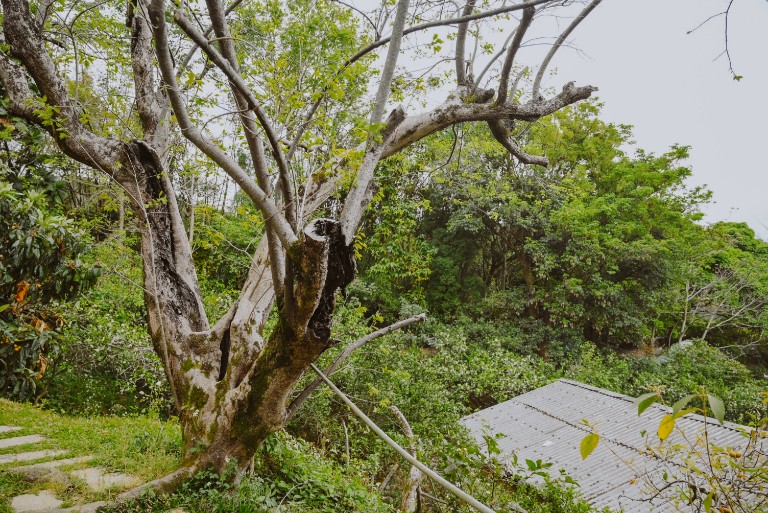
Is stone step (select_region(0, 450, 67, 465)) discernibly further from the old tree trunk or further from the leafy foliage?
the old tree trunk

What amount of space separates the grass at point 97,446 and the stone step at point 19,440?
0.09m

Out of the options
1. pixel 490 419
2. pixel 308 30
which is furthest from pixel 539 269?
pixel 308 30

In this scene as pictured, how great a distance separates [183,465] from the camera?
2.76m

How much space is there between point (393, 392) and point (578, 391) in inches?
171

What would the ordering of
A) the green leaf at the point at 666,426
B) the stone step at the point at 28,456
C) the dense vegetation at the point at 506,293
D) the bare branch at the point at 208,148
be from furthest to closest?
the dense vegetation at the point at 506,293 < the stone step at the point at 28,456 < the bare branch at the point at 208,148 < the green leaf at the point at 666,426

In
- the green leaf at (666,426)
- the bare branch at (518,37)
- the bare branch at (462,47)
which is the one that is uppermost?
the bare branch at (462,47)

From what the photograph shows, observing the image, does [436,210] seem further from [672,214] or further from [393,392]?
[393,392]

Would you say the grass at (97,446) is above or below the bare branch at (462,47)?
below

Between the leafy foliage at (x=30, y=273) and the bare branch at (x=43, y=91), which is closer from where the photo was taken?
the bare branch at (x=43, y=91)

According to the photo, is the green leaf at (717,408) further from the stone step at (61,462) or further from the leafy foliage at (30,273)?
the leafy foliage at (30,273)

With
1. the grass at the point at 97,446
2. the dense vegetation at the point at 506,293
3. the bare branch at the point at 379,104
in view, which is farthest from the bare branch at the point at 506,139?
the grass at the point at 97,446

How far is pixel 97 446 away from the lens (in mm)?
3797

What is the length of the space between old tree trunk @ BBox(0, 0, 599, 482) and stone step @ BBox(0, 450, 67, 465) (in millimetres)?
1568

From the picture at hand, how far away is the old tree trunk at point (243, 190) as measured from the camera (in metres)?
2.19
